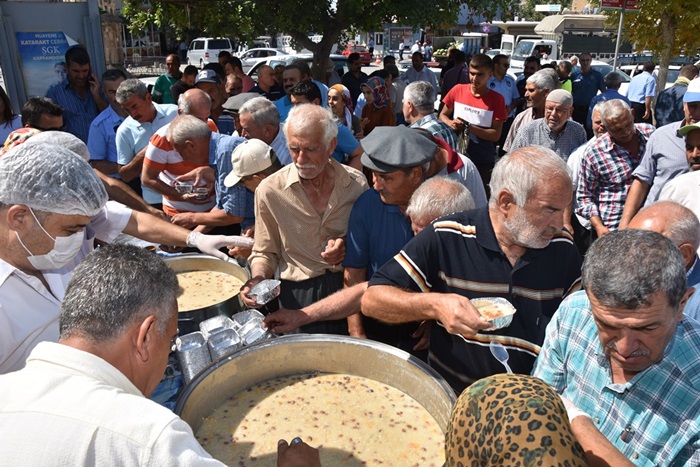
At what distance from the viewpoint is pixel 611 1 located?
33.3 feet

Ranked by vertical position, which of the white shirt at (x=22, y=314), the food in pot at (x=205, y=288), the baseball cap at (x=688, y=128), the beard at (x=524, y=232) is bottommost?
the food in pot at (x=205, y=288)

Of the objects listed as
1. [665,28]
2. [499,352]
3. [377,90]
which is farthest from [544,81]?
[499,352]

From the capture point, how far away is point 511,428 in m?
1.08

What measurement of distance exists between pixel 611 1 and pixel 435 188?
9.78m

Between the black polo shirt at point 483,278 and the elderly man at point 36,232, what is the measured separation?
1.20 metres

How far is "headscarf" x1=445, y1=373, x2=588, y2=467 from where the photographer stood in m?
1.06

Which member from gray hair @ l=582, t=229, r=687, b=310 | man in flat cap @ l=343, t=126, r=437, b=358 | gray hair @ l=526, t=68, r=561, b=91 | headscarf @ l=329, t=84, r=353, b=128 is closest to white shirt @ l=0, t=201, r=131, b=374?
man in flat cap @ l=343, t=126, r=437, b=358

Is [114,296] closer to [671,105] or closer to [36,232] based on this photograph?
[36,232]

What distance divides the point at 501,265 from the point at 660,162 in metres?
2.59

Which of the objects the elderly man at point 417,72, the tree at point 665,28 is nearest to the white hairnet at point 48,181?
the tree at point 665,28

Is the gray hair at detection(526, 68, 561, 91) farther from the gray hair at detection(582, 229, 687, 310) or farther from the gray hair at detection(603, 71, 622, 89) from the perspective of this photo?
the gray hair at detection(582, 229, 687, 310)

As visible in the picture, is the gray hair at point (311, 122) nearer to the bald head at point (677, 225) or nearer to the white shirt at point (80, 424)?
the bald head at point (677, 225)

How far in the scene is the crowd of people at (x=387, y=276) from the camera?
1.17 m

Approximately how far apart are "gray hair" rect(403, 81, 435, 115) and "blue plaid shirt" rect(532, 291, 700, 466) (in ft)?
10.9
